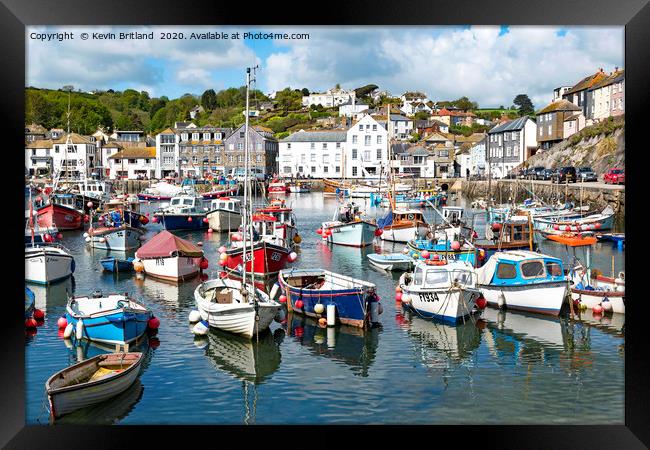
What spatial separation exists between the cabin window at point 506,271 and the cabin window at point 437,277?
1.80m

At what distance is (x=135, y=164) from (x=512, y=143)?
124 feet

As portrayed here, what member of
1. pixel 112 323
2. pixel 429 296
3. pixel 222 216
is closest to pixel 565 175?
pixel 222 216

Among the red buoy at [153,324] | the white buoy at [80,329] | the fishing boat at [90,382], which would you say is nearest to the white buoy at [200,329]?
the red buoy at [153,324]

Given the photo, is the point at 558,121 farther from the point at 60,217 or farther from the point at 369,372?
the point at 369,372

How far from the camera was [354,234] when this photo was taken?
95.7 feet

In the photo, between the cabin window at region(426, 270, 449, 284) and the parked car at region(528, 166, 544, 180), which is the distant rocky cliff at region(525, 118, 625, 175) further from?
the cabin window at region(426, 270, 449, 284)

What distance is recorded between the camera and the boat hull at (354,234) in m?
29.1

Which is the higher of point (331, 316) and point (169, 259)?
point (169, 259)

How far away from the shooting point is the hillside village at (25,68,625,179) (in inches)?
2313

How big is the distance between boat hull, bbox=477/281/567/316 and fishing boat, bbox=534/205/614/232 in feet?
48.2

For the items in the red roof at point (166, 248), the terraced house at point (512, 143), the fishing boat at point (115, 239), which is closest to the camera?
the red roof at point (166, 248)

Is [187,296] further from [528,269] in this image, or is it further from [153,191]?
[153,191]

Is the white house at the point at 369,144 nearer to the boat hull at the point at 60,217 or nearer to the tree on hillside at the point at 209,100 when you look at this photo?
the tree on hillside at the point at 209,100

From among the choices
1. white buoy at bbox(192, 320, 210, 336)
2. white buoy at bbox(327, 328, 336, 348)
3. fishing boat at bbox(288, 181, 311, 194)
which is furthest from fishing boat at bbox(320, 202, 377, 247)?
fishing boat at bbox(288, 181, 311, 194)
